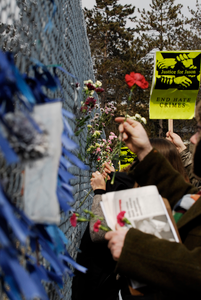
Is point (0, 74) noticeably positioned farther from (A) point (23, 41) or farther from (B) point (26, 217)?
(A) point (23, 41)

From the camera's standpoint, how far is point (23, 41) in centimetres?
106

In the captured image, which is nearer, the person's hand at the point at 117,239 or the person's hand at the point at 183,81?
the person's hand at the point at 117,239

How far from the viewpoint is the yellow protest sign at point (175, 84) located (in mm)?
3885

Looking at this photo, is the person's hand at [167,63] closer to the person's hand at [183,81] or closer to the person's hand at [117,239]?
the person's hand at [183,81]

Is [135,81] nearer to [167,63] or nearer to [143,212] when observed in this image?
[143,212]

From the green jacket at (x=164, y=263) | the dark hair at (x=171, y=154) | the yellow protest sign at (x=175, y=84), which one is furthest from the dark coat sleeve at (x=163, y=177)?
the yellow protest sign at (x=175, y=84)

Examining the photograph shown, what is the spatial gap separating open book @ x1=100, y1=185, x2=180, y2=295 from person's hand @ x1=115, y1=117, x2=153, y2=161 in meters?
0.33

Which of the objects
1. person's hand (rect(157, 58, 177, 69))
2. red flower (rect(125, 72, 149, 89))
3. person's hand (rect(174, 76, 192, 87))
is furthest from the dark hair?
person's hand (rect(157, 58, 177, 69))

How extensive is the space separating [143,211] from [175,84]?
3157 millimetres

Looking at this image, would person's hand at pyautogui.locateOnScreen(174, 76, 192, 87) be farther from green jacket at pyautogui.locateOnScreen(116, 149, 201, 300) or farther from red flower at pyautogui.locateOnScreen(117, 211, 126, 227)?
red flower at pyautogui.locateOnScreen(117, 211, 126, 227)

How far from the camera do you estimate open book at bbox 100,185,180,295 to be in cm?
114

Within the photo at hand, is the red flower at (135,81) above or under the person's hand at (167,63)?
above

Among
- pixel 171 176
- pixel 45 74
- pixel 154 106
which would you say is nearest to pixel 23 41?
pixel 45 74

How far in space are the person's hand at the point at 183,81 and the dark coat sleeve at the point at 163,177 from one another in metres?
2.75
